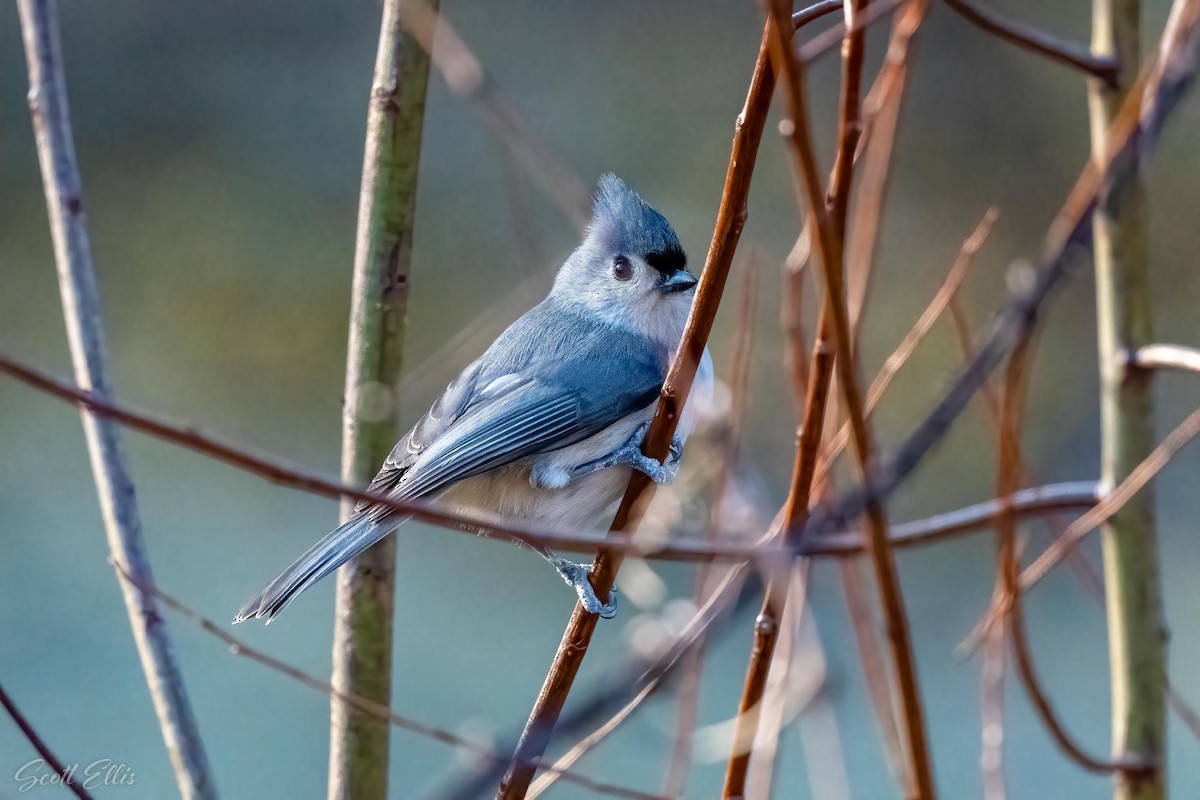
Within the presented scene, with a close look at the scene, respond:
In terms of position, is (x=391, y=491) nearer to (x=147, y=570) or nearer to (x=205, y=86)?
(x=147, y=570)

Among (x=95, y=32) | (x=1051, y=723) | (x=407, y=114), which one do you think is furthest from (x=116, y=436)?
(x=95, y=32)

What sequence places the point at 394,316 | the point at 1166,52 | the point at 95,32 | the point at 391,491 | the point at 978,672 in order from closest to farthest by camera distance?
the point at 1166,52 < the point at 394,316 < the point at 391,491 < the point at 978,672 < the point at 95,32

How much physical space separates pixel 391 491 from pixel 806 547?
3.22 ft

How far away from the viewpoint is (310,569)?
4.54ft

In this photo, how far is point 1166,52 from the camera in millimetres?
846

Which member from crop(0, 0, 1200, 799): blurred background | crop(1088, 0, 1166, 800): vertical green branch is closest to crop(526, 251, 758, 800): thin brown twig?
crop(1088, 0, 1166, 800): vertical green branch

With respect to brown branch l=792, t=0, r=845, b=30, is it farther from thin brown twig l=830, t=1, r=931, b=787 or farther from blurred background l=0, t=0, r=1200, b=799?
blurred background l=0, t=0, r=1200, b=799

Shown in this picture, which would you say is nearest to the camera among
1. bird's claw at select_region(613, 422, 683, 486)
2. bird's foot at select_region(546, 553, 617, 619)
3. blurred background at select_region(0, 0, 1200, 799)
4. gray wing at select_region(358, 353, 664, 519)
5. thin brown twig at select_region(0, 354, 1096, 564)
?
thin brown twig at select_region(0, 354, 1096, 564)

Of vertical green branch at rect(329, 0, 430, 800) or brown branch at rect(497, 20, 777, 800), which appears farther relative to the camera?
vertical green branch at rect(329, 0, 430, 800)

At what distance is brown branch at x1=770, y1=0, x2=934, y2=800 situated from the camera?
58cm

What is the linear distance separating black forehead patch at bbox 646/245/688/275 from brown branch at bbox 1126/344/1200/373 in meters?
0.88

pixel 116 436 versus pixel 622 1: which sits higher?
pixel 622 1

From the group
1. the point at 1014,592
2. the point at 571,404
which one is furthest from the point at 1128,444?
the point at 571,404

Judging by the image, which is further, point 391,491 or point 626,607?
point 626,607
